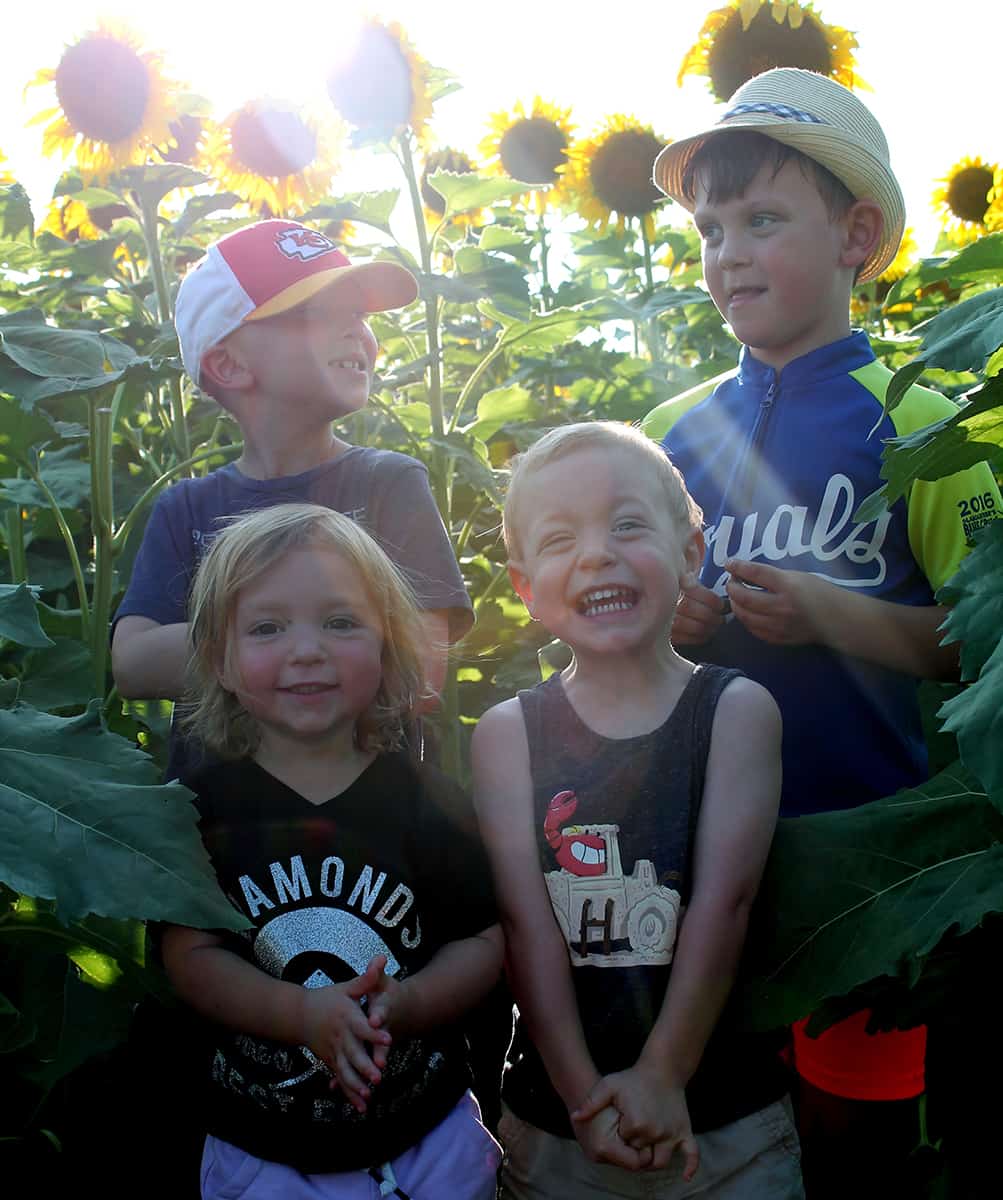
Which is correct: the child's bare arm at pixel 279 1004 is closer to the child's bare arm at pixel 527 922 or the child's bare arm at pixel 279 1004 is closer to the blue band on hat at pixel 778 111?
the child's bare arm at pixel 527 922

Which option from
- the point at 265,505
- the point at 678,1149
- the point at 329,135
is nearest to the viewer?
the point at 678,1149

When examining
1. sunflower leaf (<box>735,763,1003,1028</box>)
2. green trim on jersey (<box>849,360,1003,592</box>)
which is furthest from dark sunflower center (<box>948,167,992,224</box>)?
sunflower leaf (<box>735,763,1003,1028</box>)

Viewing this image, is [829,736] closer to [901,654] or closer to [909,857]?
[901,654]

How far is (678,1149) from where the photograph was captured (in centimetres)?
142

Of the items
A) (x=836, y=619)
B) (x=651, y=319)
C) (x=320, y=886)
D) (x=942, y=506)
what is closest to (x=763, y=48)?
(x=651, y=319)

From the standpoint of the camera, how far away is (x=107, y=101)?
3443 mm

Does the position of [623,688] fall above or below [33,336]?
below

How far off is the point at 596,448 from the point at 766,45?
2.18 meters

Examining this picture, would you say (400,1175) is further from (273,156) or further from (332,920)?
(273,156)

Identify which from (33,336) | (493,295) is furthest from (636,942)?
(493,295)

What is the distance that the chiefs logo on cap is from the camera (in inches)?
79.0

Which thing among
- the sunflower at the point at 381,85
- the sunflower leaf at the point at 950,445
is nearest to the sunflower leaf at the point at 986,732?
the sunflower leaf at the point at 950,445

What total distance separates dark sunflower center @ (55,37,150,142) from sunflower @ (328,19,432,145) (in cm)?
61

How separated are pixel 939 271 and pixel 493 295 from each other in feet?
5.50
